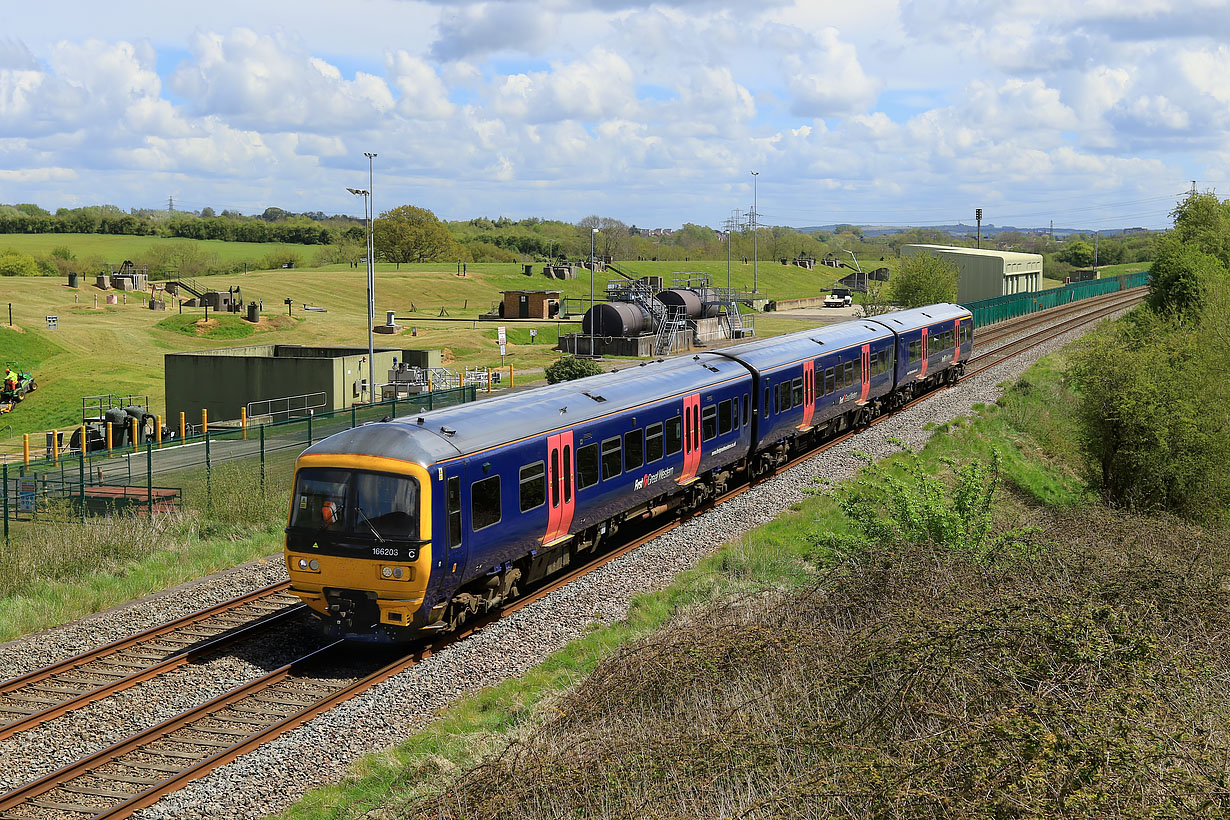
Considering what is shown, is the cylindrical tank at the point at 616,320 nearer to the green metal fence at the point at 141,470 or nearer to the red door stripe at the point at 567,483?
the green metal fence at the point at 141,470

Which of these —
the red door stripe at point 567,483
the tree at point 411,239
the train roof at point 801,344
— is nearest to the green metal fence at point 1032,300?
the train roof at point 801,344

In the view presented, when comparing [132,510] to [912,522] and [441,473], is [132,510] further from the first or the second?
[912,522]

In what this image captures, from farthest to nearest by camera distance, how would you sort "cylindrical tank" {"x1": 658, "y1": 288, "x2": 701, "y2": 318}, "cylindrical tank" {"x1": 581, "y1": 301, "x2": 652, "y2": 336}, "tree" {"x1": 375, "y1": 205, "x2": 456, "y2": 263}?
"tree" {"x1": 375, "y1": 205, "x2": 456, "y2": 263} → "cylindrical tank" {"x1": 658, "y1": 288, "x2": 701, "y2": 318} → "cylindrical tank" {"x1": 581, "y1": 301, "x2": 652, "y2": 336}

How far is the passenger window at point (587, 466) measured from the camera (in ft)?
57.0

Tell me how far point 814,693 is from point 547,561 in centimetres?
758

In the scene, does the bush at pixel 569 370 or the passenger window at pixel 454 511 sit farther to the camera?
the bush at pixel 569 370

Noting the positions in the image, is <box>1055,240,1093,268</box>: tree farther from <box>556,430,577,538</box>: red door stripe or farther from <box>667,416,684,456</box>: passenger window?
<box>556,430,577,538</box>: red door stripe

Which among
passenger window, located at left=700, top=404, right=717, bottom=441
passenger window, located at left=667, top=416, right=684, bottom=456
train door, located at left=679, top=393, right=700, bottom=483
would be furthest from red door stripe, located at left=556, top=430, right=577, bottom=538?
passenger window, located at left=700, top=404, right=717, bottom=441

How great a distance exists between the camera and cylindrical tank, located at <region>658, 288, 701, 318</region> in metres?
69.1

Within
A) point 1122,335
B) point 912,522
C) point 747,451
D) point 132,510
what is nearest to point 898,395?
point 1122,335

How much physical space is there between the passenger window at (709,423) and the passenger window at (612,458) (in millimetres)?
3775

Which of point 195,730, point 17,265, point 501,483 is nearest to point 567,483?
point 501,483

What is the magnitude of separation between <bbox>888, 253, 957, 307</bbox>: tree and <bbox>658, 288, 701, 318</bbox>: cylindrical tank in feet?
44.6

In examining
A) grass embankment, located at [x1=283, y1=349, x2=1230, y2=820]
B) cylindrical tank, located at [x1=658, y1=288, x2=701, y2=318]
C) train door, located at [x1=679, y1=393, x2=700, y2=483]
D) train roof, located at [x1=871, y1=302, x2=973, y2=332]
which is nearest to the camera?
grass embankment, located at [x1=283, y1=349, x2=1230, y2=820]
